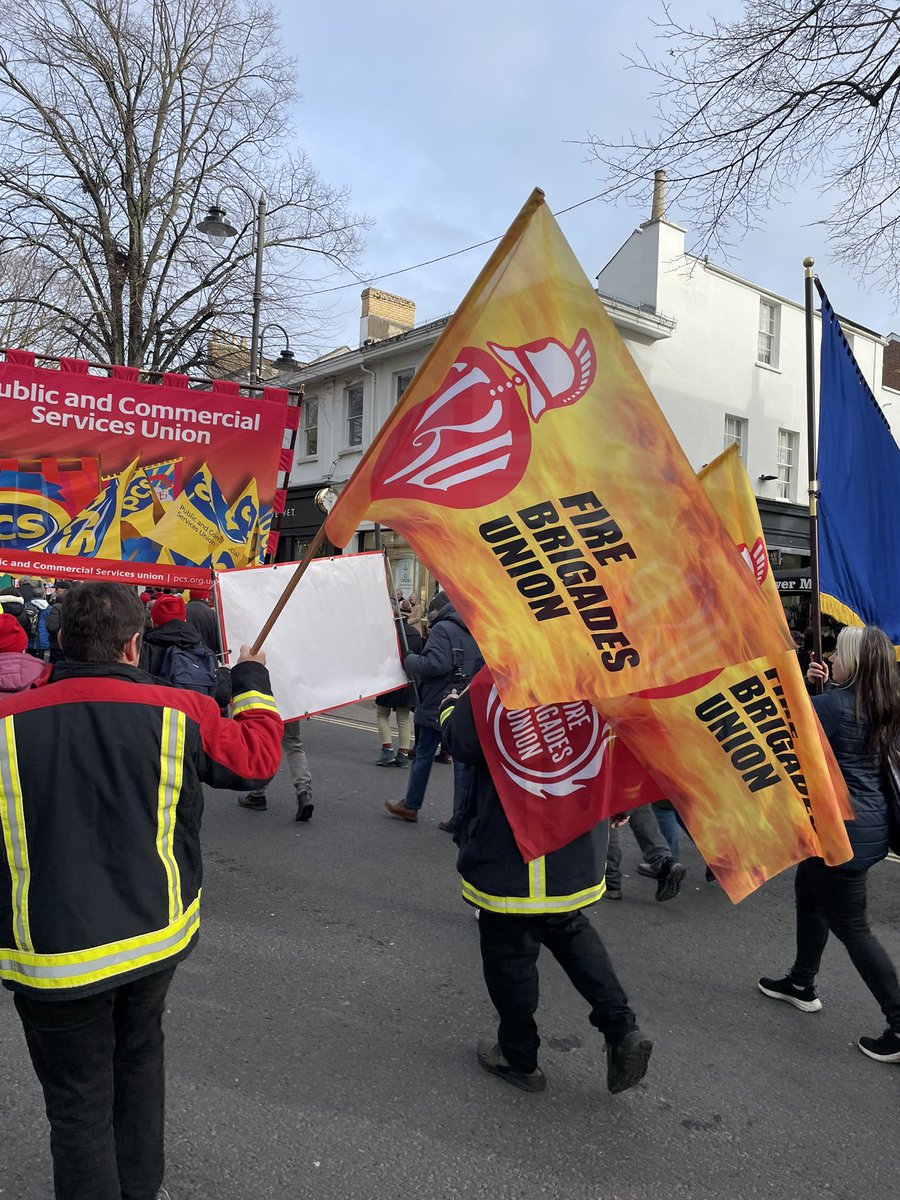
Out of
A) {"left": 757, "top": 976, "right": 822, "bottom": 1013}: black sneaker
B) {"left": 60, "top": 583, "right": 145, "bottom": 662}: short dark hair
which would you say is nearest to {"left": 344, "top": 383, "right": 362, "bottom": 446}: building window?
{"left": 757, "top": 976, "right": 822, "bottom": 1013}: black sneaker

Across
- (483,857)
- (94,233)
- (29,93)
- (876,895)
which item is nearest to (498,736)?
(483,857)

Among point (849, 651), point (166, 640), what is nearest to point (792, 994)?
point (849, 651)

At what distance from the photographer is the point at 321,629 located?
550cm

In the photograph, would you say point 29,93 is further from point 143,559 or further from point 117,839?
point 117,839

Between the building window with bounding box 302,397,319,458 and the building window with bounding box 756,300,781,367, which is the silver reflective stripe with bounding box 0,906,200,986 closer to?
the building window with bounding box 302,397,319,458

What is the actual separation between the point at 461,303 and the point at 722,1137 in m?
2.81

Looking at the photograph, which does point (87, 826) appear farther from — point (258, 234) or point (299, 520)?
point (299, 520)

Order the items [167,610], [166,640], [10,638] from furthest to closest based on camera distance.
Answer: [167,610]
[166,640]
[10,638]

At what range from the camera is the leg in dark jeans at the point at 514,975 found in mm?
A: 3076

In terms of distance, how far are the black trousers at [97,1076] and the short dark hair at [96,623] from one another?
0.80 meters

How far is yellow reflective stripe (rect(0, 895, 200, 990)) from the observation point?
2059 millimetres

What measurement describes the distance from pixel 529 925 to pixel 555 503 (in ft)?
4.83

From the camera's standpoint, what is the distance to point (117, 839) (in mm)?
2127

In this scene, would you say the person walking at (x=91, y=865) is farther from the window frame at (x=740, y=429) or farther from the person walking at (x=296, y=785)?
the window frame at (x=740, y=429)
